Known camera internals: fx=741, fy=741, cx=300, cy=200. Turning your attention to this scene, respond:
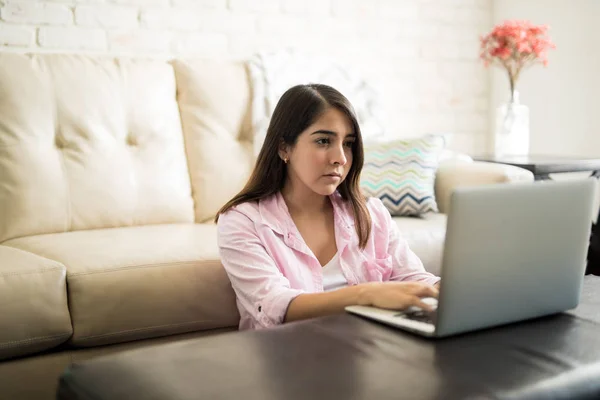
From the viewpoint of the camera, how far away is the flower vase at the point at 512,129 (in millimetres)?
2957

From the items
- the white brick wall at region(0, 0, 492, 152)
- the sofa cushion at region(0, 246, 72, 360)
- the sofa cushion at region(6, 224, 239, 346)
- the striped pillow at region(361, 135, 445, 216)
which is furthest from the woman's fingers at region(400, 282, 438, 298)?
the white brick wall at region(0, 0, 492, 152)

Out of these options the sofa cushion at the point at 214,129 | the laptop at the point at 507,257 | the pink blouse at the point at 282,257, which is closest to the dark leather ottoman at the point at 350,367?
the laptop at the point at 507,257

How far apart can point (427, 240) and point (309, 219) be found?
0.63 metres

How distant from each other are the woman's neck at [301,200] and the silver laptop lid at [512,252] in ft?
2.10

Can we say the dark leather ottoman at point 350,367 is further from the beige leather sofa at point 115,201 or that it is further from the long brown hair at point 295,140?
the beige leather sofa at point 115,201

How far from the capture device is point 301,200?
1639 mm

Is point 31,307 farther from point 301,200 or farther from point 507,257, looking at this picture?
point 507,257

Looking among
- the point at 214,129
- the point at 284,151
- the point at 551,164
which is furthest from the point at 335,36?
the point at 284,151

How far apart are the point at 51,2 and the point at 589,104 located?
2197 mm

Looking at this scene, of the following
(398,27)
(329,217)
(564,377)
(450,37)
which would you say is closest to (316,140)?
(329,217)

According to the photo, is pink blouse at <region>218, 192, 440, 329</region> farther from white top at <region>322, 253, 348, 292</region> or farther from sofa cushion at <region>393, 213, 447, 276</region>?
sofa cushion at <region>393, 213, 447, 276</region>

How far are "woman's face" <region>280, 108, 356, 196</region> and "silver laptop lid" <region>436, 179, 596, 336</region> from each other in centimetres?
55

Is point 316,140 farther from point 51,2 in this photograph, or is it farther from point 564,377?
point 51,2

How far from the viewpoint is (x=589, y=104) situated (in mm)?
3164
